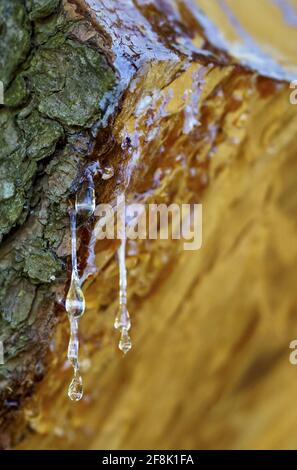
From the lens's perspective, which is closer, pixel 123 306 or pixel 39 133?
pixel 39 133

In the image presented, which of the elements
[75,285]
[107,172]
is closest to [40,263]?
[75,285]

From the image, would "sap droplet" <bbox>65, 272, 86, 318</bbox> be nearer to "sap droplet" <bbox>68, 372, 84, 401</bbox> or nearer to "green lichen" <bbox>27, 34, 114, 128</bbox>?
"sap droplet" <bbox>68, 372, 84, 401</bbox>

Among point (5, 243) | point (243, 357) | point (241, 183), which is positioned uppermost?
point (241, 183)


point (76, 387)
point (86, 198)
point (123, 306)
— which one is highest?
point (86, 198)

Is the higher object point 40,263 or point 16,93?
point 16,93

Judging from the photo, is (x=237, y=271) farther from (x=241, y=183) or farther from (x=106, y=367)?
(x=106, y=367)

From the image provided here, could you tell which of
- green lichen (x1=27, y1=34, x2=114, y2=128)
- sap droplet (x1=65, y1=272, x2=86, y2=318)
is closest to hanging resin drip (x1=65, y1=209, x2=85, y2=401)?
sap droplet (x1=65, y1=272, x2=86, y2=318)

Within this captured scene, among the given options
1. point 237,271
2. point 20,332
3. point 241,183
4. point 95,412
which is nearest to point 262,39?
point 241,183

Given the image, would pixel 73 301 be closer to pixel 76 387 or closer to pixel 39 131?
pixel 76 387
